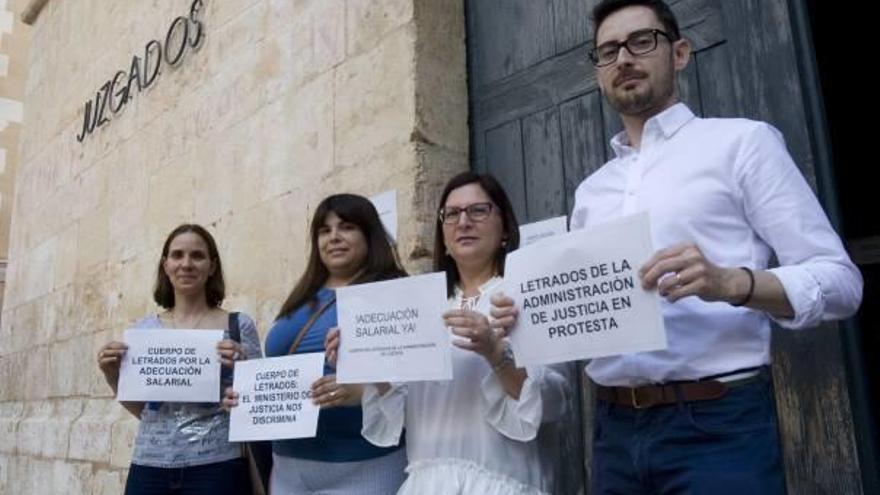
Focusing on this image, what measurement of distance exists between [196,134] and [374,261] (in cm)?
249

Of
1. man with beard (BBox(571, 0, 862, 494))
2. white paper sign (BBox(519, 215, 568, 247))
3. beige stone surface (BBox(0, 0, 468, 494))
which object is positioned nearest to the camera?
man with beard (BBox(571, 0, 862, 494))

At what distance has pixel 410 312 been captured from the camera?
1690 mm

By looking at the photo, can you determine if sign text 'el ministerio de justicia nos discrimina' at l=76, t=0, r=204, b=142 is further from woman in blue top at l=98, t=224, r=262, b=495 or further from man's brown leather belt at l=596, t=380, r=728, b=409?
man's brown leather belt at l=596, t=380, r=728, b=409

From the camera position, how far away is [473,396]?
1691 mm

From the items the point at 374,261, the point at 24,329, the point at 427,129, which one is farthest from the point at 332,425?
the point at 24,329

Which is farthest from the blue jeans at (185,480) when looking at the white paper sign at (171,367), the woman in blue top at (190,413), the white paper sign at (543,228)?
the white paper sign at (543,228)

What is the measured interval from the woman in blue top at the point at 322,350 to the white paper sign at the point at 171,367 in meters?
0.19

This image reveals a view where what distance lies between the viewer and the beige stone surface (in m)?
2.89

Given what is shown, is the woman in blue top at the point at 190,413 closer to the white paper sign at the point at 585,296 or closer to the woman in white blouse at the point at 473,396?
the woman in white blouse at the point at 473,396

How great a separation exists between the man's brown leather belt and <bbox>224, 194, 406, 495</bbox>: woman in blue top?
0.78m

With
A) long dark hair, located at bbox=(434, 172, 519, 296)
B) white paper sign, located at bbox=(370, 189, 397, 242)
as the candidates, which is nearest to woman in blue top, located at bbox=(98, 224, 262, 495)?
white paper sign, located at bbox=(370, 189, 397, 242)

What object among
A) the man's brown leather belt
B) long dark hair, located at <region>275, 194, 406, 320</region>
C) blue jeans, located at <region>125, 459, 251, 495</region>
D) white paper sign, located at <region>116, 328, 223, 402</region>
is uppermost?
long dark hair, located at <region>275, 194, 406, 320</region>

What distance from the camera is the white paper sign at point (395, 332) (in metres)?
1.64

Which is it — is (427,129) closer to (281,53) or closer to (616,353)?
(281,53)
